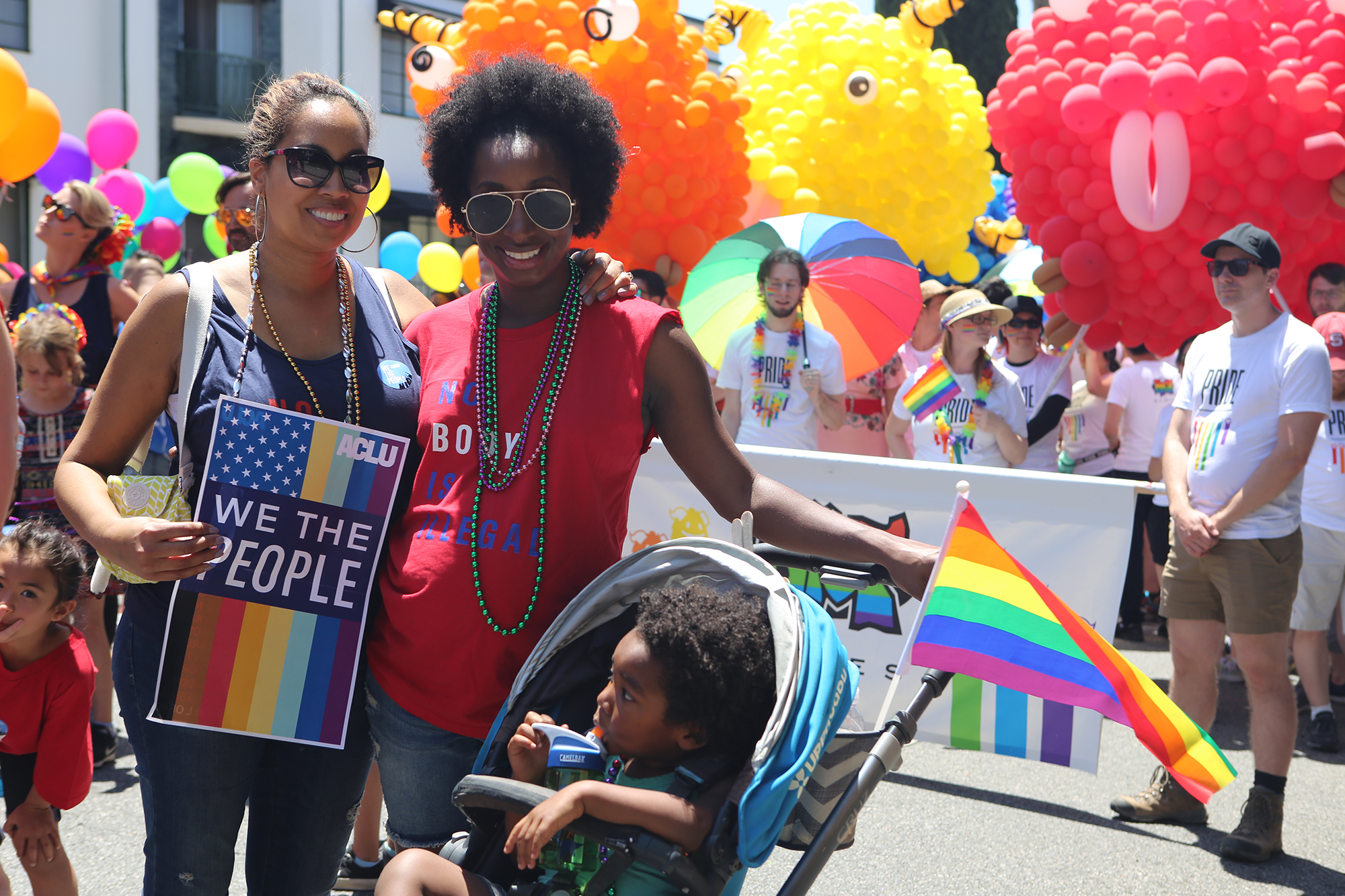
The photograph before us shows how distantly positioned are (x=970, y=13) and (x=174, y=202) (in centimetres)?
1887

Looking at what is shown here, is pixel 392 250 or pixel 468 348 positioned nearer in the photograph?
pixel 468 348

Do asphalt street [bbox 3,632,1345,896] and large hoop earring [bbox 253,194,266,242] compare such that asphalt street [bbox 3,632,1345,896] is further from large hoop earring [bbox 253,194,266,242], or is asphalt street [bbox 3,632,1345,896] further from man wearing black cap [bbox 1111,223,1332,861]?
large hoop earring [bbox 253,194,266,242]

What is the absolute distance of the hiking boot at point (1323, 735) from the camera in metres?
5.00

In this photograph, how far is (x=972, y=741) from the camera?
13.8 feet

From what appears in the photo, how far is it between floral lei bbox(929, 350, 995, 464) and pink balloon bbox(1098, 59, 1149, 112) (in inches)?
56.9

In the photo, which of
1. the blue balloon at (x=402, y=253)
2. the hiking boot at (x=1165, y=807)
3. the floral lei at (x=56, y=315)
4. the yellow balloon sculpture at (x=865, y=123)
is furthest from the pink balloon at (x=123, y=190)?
the hiking boot at (x=1165, y=807)

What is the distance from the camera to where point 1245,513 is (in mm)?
4031

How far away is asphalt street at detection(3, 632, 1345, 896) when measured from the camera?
3629 millimetres

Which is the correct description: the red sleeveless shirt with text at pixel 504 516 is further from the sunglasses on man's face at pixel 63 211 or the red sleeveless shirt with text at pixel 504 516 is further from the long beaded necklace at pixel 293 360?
the sunglasses on man's face at pixel 63 211

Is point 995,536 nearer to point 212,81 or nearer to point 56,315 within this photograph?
point 56,315

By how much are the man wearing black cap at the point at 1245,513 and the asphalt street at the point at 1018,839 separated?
0.16 meters

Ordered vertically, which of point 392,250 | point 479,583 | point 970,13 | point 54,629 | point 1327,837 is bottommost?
point 1327,837

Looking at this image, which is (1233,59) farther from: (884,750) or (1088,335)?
(884,750)

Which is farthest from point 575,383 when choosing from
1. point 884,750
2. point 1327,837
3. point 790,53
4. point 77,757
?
point 790,53
